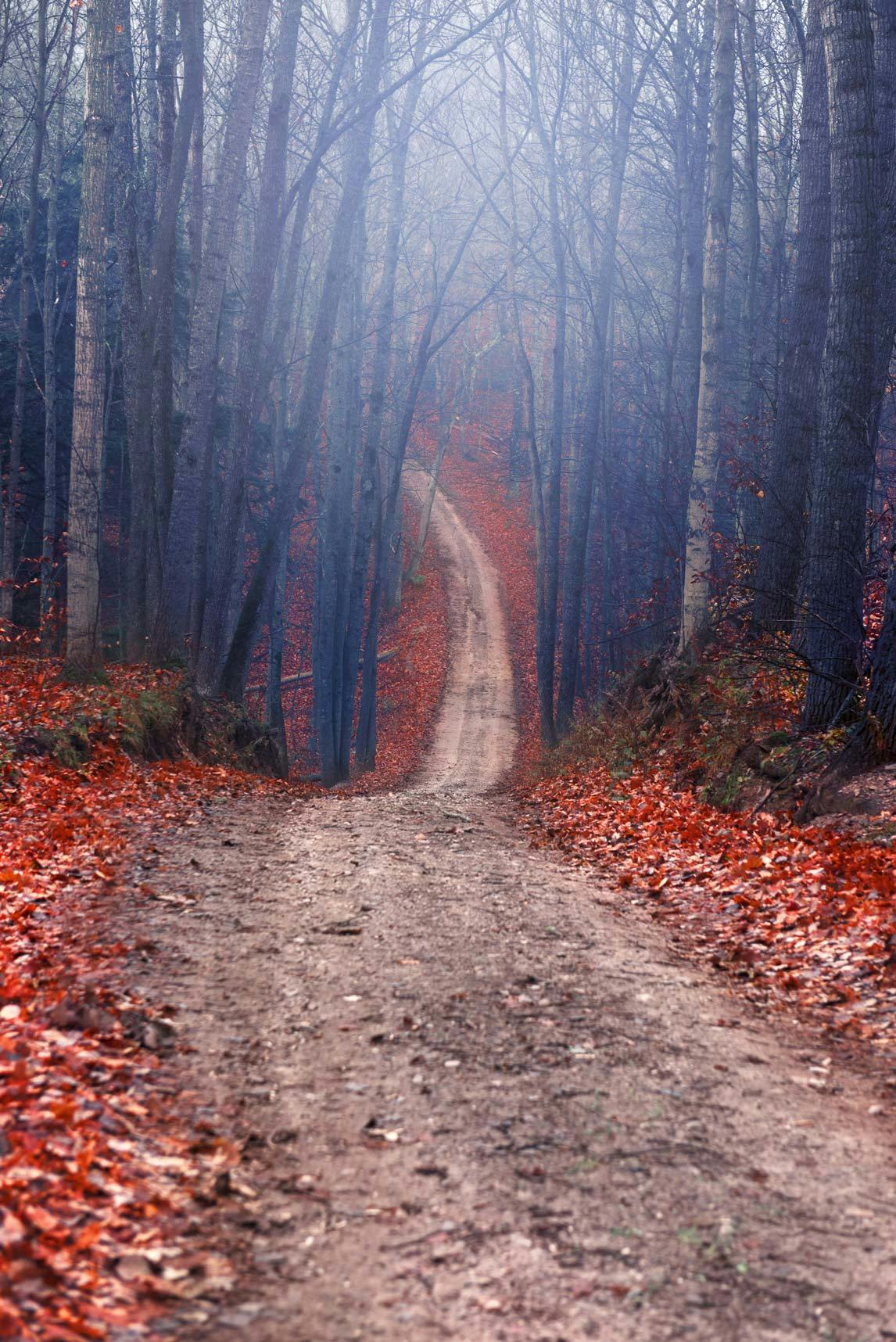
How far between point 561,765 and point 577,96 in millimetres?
17853

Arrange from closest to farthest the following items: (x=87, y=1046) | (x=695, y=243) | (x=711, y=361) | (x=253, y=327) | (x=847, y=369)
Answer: (x=87, y=1046), (x=847, y=369), (x=711, y=361), (x=253, y=327), (x=695, y=243)

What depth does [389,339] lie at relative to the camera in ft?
67.9

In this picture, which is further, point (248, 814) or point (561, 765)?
point (561, 765)

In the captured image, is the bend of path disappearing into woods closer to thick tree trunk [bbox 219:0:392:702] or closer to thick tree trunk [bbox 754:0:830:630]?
thick tree trunk [bbox 754:0:830:630]

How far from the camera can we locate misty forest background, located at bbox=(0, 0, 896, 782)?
9.72 metres

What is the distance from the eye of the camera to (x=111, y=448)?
1088 inches

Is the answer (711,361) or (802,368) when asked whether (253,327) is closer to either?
(711,361)

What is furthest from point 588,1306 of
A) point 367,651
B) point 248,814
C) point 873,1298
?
point 367,651

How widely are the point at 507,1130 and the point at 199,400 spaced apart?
1264cm

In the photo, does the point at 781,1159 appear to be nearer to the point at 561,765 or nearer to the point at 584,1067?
the point at 584,1067

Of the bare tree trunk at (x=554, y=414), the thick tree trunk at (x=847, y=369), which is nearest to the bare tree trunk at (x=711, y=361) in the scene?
the thick tree trunk at (x=847, y=369)

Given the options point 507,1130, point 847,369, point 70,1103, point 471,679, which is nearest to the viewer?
point 70,1103

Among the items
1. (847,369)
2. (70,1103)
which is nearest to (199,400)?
(847,369)

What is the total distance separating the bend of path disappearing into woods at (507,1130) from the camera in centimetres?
318
